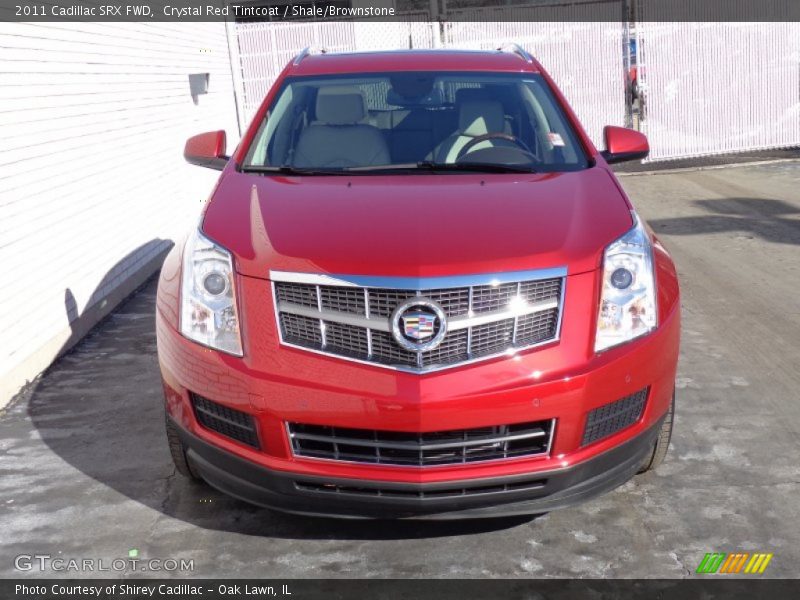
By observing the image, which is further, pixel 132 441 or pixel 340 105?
pixel 340 105

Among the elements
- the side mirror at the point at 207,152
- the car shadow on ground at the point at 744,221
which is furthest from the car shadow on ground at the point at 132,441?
the car shadow on ground at the point at 744,221

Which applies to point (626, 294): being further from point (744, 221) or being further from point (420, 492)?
point (744, 221)

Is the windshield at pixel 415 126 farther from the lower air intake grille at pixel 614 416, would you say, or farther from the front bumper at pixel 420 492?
the front bumper at pixel 420 492

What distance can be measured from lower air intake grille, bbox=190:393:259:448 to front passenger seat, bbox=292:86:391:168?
150 centimetres

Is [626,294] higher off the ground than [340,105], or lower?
lower

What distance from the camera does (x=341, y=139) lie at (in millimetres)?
4902

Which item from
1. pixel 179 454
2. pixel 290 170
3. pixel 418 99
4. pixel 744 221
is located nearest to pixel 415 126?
pixel 418 99

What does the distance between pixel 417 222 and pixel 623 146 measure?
1.86 meters

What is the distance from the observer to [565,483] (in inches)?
139

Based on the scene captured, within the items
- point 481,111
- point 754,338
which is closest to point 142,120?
point 481,111

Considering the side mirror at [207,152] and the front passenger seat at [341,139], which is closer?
the front passenger seat at [341,139]

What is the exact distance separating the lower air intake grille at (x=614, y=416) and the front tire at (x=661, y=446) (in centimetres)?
47

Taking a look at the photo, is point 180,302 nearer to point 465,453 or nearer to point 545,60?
point 465,453

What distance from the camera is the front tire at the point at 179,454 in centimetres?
407
